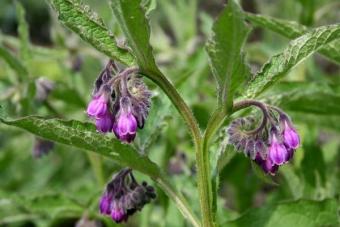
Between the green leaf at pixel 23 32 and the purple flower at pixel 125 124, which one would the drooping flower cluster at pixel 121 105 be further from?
the green leaf at pixel 23 32

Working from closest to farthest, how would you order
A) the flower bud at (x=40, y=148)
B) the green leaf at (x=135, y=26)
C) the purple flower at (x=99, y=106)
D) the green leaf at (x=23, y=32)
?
the green leaf at (x=135, y=26)
the purple flower at (x=99, y=106)
the green leaf at (x=23, y=32)
the flower bud at (x=40, y=148)

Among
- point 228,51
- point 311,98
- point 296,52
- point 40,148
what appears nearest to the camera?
point 228,51

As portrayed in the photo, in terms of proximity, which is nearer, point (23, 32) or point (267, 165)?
point (267, 165)

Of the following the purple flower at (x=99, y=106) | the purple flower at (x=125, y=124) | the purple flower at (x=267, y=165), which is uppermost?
the purple flower at (x=99, y=106)

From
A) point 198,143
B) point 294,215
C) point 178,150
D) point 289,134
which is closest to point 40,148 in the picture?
point 178,150

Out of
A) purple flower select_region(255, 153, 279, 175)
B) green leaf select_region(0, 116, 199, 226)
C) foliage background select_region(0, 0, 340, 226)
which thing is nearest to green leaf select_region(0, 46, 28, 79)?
foliage background select_region(0, 0, 340, 226)

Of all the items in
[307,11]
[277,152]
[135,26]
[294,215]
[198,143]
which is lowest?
[294,215]

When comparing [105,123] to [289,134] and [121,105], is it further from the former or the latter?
[289,134]

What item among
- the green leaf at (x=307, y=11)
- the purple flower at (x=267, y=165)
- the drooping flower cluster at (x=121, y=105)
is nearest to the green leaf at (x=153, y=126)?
the drooping flower cluster at (x=121, y=105)
